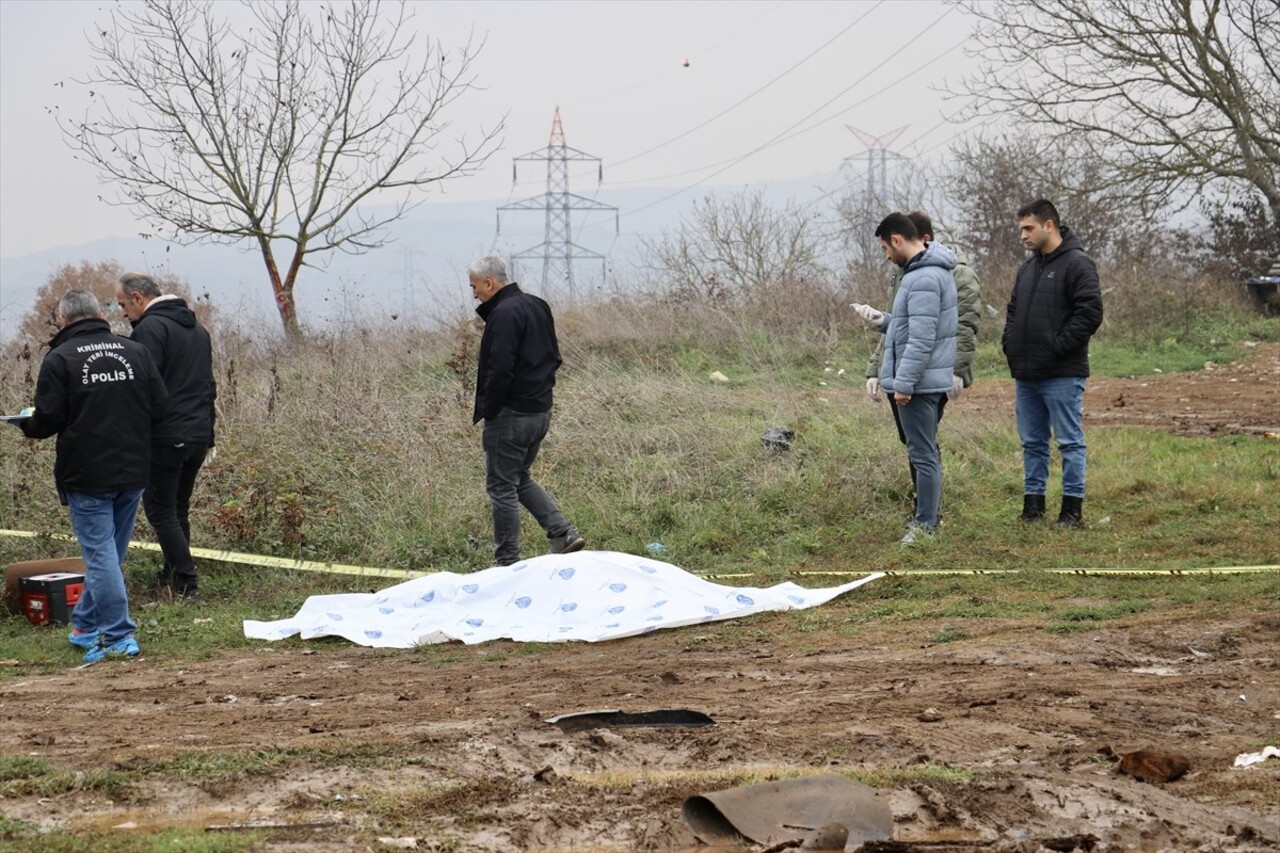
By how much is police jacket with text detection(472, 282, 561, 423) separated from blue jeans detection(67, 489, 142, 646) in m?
2.27

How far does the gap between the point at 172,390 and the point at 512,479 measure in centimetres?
230

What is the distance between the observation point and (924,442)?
9.03 metres

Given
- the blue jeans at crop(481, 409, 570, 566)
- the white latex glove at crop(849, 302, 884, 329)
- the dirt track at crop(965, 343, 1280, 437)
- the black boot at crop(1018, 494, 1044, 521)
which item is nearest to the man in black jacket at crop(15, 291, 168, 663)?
the blue jeans at crop(481, 409, 570, 566)

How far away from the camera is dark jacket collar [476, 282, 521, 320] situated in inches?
343

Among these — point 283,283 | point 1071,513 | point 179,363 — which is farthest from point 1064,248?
point 283,283

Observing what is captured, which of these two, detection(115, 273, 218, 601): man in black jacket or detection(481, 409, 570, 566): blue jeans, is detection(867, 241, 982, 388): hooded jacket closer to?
detection(481, 409, 570, 566): blue jeans

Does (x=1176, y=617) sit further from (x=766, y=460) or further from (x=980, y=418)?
(x=980, y=418)

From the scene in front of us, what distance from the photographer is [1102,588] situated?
7855 mm

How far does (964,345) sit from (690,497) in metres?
2.57

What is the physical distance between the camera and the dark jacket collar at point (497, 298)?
28.6ft

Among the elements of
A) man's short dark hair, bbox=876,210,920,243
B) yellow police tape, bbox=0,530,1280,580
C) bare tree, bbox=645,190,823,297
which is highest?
bare tree, bbox=645,190,823,297

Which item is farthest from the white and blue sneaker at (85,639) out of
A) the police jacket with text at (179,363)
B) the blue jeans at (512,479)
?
the blue jeans at (512,479)

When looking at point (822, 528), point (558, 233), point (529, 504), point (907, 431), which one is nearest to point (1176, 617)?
point (907, 431)

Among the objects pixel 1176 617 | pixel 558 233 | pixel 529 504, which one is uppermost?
pixel 558 233
